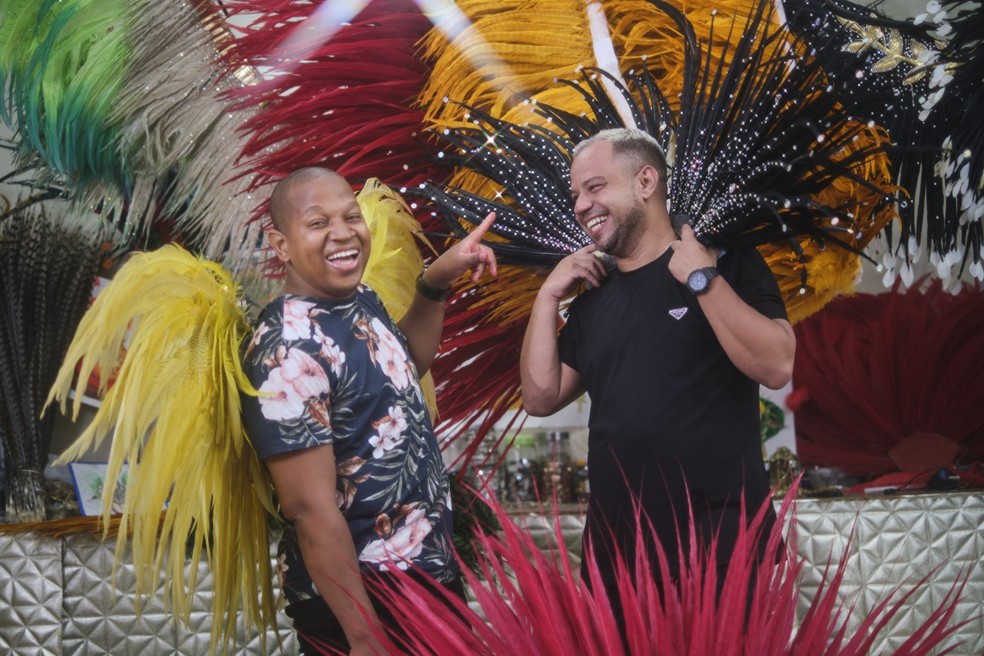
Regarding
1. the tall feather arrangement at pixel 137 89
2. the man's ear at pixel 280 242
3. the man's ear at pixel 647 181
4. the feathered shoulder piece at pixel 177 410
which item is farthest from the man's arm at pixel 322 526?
the tall feather arrangement at pixel 137 89

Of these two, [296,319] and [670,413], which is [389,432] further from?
[670,413]

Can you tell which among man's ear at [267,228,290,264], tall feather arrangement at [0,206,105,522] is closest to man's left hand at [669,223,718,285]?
man's ear at [267,228,290,264]

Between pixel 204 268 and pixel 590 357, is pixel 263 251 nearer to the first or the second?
pixel 204 268

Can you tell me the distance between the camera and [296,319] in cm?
117

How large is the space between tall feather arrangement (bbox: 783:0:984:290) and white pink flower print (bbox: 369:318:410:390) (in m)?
0.67

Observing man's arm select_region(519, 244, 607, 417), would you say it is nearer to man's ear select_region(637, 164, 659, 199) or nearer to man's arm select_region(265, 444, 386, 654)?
man's ear select_region(637, 164, 659, 199)

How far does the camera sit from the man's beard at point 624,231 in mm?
1304

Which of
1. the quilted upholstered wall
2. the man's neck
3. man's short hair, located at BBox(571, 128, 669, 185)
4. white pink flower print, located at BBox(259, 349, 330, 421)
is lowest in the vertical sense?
the quilted upholstered wall

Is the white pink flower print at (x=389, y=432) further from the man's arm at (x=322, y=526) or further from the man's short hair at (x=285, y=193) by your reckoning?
the man's short hair at (x=285, y=193)

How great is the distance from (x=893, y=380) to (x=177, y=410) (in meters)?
1.52

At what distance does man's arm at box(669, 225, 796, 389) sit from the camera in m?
1.18

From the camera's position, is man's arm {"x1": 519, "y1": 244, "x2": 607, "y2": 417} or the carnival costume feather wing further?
man's arm {"x1": 519, "y1": 244, "x2": 607, "y2": 417}

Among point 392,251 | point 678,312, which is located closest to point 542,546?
point 392,251

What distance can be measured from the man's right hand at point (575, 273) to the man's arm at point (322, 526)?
0.37 meters
